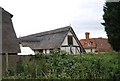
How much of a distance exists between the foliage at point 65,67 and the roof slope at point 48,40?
20994 millimetres

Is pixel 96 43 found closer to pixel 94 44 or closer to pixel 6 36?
pixel 94 44

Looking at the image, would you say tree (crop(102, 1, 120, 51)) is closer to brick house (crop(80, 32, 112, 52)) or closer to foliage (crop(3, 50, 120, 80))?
foliage (crop(3, 50, 120, 80))

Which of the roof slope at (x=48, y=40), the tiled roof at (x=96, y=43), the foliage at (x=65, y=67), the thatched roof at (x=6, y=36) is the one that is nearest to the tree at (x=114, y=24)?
the foliage at (x=65, y=67)

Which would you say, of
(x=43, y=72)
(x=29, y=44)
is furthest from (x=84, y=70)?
(x=29, y=44)

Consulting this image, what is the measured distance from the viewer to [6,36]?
51.6 ft

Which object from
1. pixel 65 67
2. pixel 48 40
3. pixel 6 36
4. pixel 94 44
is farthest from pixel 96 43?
pixel 65 67

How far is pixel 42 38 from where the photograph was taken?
3922 cm

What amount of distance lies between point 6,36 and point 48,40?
21284mm

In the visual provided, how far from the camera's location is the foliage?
401 inches

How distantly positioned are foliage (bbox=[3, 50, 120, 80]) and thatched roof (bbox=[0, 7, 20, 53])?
3.25 meters

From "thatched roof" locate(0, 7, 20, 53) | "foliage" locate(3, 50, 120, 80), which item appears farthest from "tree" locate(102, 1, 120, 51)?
"thatched roof" locate(0, 7, 20, 53)

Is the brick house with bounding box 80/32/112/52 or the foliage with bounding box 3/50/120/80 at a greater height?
the brick house with bounding box 80/32/112/52

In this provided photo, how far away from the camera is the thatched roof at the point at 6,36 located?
14.7m

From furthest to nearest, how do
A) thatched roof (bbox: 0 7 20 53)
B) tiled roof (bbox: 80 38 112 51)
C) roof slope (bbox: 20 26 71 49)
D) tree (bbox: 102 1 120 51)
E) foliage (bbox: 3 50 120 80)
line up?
tiled roof (bbox: 80 38 112 51) → roof slope (bbox: 20 26 71 49) → tree (bbox: 102 1 120 51) → thatched roof (bbox: 0 7 20 53) → foliage (bbox: 3 50 120 80)
